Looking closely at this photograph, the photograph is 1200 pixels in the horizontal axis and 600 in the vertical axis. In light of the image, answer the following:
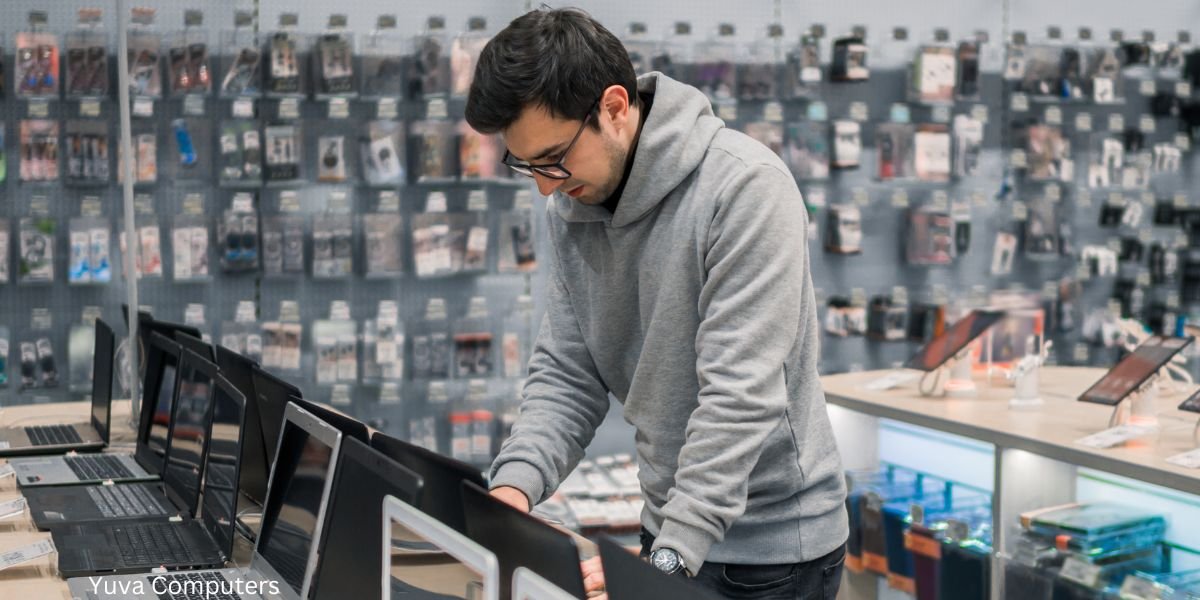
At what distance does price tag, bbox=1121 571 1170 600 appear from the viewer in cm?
324

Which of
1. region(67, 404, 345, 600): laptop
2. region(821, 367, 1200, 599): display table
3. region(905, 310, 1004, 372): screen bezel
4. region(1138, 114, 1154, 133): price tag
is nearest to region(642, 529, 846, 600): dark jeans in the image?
region(67, 404, 345, 600): laptop

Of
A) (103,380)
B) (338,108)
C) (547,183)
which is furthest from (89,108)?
(547,183)

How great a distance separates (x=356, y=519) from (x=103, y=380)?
2.52 metres

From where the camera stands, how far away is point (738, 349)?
66.9 inches

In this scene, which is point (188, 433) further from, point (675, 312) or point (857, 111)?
point (857, 111)

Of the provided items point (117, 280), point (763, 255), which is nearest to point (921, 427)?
point (763, 255)

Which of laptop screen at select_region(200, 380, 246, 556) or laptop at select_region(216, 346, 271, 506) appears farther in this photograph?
laptop at select_region(216, 346, 271, 506)

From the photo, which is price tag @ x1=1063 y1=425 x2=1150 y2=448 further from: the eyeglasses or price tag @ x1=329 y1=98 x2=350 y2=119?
price tag @ x1=329 y1=98 x2=350 y2=119

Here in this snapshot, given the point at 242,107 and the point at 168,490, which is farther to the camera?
the point at 242,107

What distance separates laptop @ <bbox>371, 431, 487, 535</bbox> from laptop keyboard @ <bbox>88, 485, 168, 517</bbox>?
1.41 metres

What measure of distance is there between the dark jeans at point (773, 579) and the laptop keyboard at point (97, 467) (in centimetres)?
192

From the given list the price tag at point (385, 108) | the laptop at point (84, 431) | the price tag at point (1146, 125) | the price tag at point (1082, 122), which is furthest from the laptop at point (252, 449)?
the price tag at point (1146, 125)

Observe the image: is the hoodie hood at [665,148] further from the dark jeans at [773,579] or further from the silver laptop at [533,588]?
the silver laptop at [533,588]

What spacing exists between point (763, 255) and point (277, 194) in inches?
156
